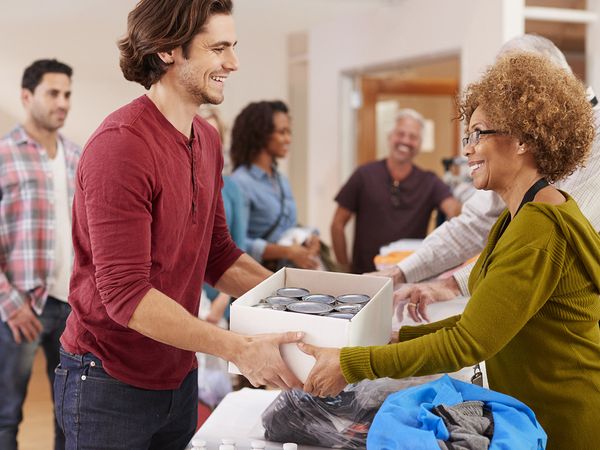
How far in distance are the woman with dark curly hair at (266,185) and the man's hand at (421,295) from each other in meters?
1.58

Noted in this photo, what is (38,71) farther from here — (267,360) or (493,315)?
(493,315)

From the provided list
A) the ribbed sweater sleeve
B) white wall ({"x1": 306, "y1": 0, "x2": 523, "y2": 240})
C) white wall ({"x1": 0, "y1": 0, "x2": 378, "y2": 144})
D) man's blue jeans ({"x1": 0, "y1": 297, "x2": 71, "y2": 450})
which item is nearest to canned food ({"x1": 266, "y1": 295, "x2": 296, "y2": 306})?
the ribbed sweater sleeve

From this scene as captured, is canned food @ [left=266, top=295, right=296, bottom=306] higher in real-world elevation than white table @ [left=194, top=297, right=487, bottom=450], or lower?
higher

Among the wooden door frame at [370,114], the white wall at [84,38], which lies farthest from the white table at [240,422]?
the wooden door frame at [370,114]

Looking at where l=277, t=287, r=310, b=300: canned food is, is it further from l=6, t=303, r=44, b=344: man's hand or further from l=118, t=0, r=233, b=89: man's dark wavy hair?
l=6, t=303, r=44, b=344: man's hand

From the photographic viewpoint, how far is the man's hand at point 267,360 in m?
1.41

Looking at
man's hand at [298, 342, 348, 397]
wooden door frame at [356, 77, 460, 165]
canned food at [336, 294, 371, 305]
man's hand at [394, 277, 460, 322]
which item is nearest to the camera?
man's hand at [298, 342, 348, 397]

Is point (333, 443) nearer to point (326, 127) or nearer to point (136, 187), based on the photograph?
point (136, 187)

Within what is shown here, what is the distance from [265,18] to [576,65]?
2695mm

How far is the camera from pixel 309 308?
1487 millimetres

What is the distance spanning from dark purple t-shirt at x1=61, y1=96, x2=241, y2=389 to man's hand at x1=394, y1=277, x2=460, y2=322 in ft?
1.71

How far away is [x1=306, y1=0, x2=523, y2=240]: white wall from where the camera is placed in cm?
432

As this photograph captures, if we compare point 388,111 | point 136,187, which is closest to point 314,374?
point 136,187

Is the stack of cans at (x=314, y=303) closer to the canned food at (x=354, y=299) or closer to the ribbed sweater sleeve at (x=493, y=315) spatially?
the canned food at (x=354, y=299)
